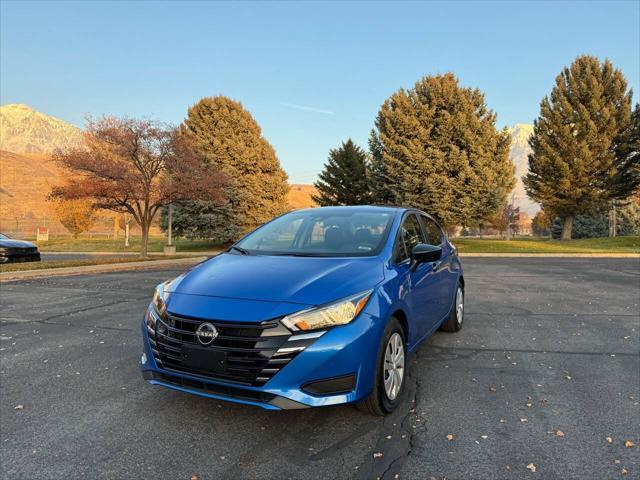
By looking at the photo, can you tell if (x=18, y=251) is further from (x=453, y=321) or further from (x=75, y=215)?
(x=75, y=215)

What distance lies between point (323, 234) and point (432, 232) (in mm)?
1793

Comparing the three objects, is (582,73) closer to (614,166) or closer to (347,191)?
(614,166)

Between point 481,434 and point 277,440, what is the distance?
136cm

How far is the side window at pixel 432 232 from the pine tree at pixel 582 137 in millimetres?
34059

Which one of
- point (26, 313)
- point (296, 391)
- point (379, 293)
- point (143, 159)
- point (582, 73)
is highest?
point (582, 73)

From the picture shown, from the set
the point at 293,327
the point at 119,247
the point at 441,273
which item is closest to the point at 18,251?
the point at 441,273

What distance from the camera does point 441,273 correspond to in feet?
16.1

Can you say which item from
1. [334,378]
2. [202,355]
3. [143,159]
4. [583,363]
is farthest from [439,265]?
[143,159]

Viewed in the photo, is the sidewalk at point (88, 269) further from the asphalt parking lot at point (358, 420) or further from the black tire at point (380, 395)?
the black tire at point (380, 395)

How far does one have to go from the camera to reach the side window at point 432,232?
5211 mm

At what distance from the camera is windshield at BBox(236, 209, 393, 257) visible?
12.8ft

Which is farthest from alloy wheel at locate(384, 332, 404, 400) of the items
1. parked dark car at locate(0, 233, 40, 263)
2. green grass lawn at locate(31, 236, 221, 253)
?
green grass lawn at locate(31, 236, 221, 253)

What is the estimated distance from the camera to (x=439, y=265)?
4.86 metres

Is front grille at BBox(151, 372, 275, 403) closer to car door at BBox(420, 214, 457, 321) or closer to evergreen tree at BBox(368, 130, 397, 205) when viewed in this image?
car door at BBox(420, 214, 457, 321)
